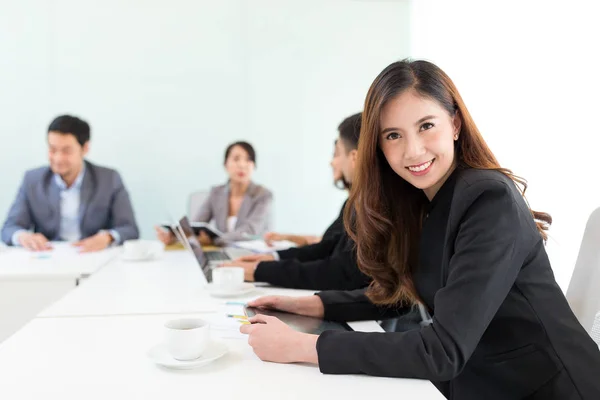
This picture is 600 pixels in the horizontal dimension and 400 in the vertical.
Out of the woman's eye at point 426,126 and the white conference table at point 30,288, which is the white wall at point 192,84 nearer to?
the white conference table at point 30,288

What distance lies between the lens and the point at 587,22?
2.43 meters

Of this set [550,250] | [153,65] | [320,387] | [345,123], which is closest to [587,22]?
[550,250]

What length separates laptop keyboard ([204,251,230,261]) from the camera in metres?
2.48

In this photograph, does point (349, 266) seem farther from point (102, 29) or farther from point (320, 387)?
point (102, 29)

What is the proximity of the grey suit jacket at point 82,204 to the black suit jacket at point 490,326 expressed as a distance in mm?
2630

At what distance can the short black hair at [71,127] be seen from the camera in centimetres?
351

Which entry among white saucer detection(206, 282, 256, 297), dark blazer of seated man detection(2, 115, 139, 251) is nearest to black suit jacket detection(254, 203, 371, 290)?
white saucer detection(206, 282, 256, 297)

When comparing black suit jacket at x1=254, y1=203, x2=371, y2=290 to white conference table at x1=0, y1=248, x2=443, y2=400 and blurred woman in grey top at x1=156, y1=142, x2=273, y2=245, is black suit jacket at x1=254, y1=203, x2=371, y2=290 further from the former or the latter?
blurred woman in grey top at x1=156, y1=142, x2=273, y2=245

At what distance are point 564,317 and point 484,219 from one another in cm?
29

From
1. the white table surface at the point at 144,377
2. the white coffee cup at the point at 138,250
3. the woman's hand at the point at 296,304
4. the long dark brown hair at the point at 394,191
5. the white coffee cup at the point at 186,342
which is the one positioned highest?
the long dark brown hair at the point at 394,191

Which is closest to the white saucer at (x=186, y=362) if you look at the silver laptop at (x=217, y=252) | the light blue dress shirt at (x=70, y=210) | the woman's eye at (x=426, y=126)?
the woman's eye at (x=426, y=126)

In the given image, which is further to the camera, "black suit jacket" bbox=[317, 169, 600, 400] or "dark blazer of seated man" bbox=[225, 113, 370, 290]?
"dark blazer of seated man" bbox=[225, 113, 370, 290]

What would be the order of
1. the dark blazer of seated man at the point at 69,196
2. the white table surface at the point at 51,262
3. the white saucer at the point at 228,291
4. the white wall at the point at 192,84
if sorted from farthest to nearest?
the white wall at the point at 192,84
the dark blazer of seated man at the point at 69,196
the white table surface at the point at 51,262
the white saucer at the point at 228,291

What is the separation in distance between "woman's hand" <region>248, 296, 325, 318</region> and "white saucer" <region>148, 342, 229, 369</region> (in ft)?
1.17
